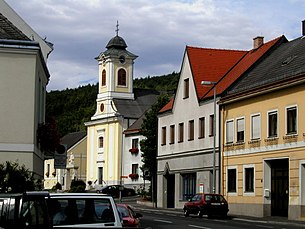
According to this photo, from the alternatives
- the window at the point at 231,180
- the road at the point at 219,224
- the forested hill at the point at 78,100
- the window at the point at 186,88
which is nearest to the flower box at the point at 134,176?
the window at the point at 186,88

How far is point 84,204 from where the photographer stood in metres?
→ 14.2

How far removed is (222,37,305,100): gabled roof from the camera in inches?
1580

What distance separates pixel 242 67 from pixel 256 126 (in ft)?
28.7

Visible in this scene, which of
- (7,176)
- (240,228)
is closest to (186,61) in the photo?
(240,228)

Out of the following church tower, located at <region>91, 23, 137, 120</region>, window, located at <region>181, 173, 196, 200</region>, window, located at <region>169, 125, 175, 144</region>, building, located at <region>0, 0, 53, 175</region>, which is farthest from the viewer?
church tower, located at <region>91, 23, 137, 120</region>

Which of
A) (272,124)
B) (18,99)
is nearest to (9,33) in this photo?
(18,99)

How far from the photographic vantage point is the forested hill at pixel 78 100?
137250 mm

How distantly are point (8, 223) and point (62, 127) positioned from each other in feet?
401

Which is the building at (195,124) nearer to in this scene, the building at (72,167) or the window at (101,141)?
the window at (101,141)

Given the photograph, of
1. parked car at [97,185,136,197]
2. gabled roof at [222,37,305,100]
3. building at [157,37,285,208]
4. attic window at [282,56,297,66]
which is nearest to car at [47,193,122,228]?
gabled roof at [222,37,305,100]

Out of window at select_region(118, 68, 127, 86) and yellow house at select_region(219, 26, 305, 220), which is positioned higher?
window at select_region(118, 68, 127, 86)

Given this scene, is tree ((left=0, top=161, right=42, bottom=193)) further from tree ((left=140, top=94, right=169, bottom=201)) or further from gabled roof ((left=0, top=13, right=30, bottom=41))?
tree ((left=140, top=94, right=169, bottom=201))

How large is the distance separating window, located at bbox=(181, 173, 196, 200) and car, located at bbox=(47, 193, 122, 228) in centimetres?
3774

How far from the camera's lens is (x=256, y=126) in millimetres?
43250
